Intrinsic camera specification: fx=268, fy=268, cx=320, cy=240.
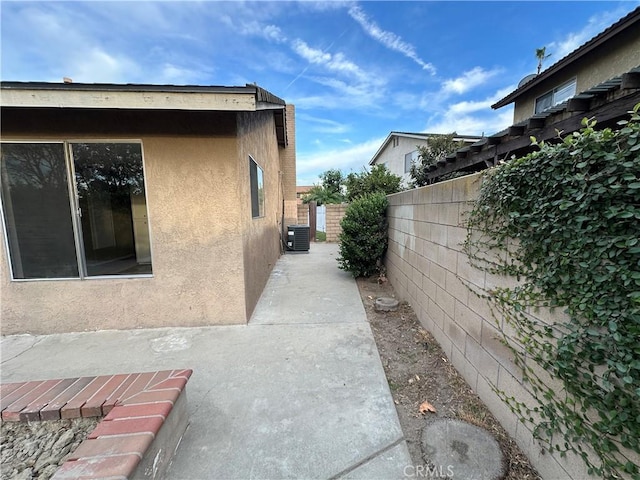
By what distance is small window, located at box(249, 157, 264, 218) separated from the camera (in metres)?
4.55

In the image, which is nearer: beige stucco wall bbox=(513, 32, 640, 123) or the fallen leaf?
the fallen leaf

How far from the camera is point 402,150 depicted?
59.2 feet

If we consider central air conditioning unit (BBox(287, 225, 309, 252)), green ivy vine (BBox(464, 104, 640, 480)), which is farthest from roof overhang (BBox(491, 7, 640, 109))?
central air conditioning unit (BBox(287, 225, 309, 252))

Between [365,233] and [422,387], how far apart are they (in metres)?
3.63

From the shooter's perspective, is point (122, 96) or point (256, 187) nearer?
point (122, 96)

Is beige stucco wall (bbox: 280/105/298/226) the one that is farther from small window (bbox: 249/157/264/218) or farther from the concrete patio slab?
the concrete patio slab

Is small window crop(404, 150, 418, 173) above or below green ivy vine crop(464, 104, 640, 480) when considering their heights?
above

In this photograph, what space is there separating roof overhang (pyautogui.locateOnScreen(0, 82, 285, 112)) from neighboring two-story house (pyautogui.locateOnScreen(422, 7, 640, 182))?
3.23m

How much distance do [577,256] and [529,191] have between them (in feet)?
1.66

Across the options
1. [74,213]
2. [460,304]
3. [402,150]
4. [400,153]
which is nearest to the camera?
[460,304]

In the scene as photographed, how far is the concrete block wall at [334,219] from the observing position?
12094mm

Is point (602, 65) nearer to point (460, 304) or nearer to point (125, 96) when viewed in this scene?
point (460, 304)

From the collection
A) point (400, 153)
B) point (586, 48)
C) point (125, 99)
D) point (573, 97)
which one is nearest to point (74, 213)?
point (125, 99)

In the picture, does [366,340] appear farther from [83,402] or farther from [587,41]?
[587,41]
